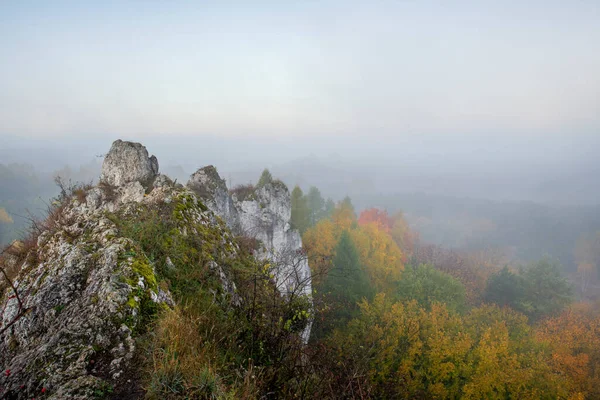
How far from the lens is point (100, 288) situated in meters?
3.94

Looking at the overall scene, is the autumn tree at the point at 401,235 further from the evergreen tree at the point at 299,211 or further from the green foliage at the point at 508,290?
the evergreen tree at the point at 299,211

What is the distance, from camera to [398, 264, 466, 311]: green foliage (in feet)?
86.4

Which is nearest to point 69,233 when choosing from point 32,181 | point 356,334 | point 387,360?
point 387,360

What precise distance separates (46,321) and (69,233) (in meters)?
2.16

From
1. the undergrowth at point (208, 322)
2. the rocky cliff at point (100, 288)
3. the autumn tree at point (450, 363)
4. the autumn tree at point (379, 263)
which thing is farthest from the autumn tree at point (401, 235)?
the rocky cliff at point (100, 288)

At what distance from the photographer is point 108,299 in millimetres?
3674

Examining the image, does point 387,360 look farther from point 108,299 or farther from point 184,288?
point 108,299

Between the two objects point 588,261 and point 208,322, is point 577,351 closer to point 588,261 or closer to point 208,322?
point 208,322

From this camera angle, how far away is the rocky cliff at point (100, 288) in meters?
2.99

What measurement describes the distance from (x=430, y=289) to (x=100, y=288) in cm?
2892

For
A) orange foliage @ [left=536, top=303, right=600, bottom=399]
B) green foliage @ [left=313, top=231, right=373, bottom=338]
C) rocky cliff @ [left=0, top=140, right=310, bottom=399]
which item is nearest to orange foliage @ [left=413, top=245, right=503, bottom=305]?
orange foliage @ [left=536, top=303, right=600, bottom=399]

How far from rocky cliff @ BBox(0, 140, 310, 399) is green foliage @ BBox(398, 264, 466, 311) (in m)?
24.3

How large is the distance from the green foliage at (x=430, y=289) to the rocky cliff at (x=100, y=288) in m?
24.3

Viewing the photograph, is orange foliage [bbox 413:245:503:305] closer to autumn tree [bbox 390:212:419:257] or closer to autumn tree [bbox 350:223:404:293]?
autumn tree [bbox 390:212:419:257]
